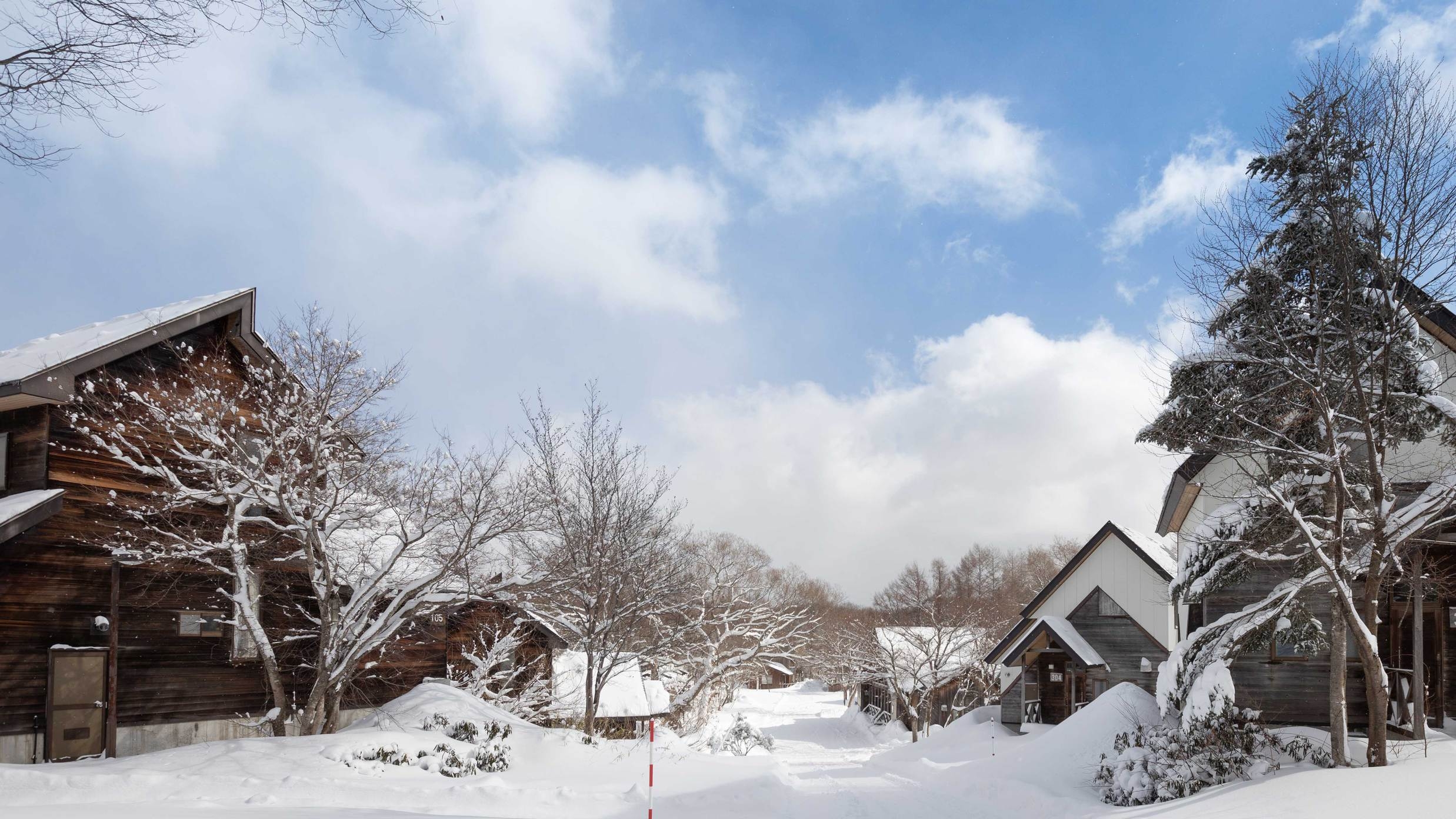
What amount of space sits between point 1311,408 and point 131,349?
61.8 ft

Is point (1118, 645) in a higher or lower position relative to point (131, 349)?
lower

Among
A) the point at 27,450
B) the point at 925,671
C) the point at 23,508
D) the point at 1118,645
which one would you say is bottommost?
the point at 925,671

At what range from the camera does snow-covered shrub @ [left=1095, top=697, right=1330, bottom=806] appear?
12695 millimetres

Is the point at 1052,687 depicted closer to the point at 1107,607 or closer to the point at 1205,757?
the point at 1107,607

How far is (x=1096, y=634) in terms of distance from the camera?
2794 cm

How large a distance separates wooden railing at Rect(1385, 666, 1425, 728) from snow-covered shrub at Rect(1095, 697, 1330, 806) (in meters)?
3.09

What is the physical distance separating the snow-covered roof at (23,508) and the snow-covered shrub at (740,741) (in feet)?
61.6

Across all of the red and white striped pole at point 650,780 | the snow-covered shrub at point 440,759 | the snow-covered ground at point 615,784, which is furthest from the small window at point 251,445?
the red and white striped pole at point 650,780

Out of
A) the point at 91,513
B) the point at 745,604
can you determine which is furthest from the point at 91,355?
the point at 745,604

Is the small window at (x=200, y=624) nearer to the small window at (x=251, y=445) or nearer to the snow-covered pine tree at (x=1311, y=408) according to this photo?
the small window at (x=251, y=445)

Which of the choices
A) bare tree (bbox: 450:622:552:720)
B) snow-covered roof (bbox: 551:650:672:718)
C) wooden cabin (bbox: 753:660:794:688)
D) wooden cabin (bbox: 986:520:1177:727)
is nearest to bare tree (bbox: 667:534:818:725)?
snow-covered roof (bbox: 551:650:672:718)

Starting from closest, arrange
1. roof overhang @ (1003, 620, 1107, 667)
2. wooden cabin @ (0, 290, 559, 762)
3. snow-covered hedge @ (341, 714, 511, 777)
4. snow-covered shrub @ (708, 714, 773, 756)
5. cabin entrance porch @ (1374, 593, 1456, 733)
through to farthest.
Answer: snow-covered hedge @ (341, 714, 511, 777)
wooden cabin @ (0, 290, 559, 762)
cabin entrance porch @ (1374, 593, 1456, 733)
roof overhang @ (1003, 620, 1107, 667)
snow-covered shrub @ (708, 714, 773, 756)

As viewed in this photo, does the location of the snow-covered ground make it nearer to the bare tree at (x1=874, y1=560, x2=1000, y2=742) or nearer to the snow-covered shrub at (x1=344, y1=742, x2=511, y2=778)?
the snow-covered shrub at (x1=344, y1=742, x2=511, y2=778)

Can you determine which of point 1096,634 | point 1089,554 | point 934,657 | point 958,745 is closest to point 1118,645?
point 1096,634
